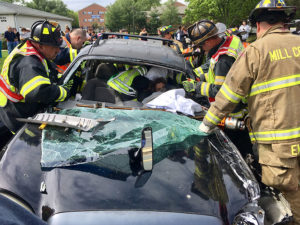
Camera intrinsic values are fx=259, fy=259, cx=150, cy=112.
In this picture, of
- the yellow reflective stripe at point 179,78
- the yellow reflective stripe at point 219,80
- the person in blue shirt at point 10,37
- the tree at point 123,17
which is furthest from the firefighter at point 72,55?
the tree at point 123,17

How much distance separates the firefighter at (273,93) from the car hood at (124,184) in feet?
1.31

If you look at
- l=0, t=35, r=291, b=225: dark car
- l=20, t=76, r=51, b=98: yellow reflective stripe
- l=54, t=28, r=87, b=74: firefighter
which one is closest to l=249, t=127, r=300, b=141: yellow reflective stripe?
l=0, t=35, r=291, b=225: dark car

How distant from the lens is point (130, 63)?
2.82 meters

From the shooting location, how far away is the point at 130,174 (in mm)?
1663

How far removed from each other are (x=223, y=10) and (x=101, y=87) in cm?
3334

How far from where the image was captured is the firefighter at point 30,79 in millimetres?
2320

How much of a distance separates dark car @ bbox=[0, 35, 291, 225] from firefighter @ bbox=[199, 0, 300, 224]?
8.7 inches

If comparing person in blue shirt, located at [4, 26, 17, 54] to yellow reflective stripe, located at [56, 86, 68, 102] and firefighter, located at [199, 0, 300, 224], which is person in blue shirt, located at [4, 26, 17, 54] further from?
firefighter, located at [199, 0, 300, 224]

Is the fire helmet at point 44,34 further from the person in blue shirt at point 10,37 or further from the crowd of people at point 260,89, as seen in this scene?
the person in blue shirt at point 10,37

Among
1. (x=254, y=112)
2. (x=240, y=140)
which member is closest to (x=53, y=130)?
(x=254, y=112)

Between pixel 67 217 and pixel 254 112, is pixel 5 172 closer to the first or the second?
pixel 67 217

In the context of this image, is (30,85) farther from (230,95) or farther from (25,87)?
(230,95)

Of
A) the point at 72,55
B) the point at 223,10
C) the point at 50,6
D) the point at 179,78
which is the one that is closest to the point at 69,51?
the point at 72,55

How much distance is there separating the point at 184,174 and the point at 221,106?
2.16ft
